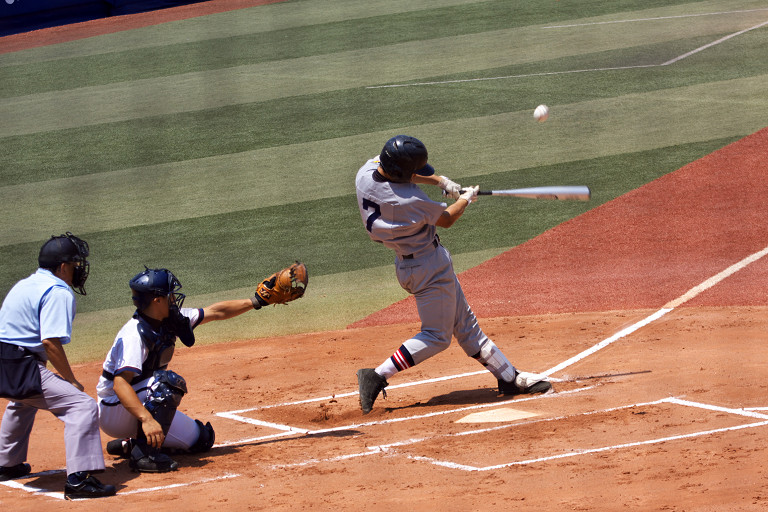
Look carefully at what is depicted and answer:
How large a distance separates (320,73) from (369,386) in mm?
11494

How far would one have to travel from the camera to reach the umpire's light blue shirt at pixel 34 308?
463cm

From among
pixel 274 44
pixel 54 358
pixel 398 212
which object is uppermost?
pixel 274 44

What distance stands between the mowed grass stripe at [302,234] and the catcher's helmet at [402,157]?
11.8 ft

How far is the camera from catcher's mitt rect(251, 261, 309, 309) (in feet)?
16.9

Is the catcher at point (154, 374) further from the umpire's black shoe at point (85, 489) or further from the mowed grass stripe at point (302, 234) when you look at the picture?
the mowed grass stripe at point (302, 234)

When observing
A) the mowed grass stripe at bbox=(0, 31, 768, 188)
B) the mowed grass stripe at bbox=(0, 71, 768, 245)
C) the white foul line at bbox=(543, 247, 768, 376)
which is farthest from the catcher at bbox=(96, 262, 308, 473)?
the mowed grass stripe at bbox=(0, 31, 768, 188)

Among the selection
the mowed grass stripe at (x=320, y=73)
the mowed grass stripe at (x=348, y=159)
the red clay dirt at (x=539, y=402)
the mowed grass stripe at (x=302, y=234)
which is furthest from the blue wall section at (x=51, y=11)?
the red clay dirt at (x=539, y=402)

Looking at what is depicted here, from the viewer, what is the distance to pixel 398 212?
212 inches

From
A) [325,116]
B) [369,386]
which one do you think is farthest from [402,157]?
[325,116]

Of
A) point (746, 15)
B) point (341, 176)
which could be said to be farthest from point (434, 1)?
point (341, 176)

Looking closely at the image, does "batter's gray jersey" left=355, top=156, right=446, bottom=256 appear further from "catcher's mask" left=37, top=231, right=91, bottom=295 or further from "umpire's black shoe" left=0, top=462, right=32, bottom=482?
"umpire's black shoe" left=0, top=462, right=32, bottom=482

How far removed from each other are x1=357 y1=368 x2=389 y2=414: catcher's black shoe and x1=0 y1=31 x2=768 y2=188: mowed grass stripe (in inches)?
274

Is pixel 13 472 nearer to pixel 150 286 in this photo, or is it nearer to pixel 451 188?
pixel 150 286

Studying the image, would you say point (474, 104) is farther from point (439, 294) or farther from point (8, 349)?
point (8, 349)
